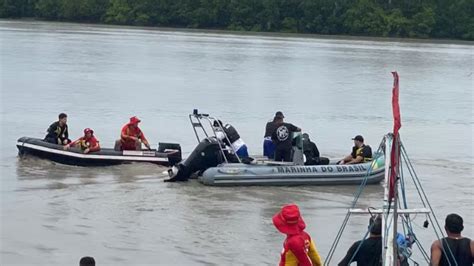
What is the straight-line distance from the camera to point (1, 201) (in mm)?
15672

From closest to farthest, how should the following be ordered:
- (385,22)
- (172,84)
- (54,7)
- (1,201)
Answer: (1,201), (172,84), (385,22), (54,7)

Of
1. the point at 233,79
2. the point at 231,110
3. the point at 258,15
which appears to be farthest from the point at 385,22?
the point at 231,110

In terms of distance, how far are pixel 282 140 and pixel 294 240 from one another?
30.3ft

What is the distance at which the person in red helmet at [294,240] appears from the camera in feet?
27.7

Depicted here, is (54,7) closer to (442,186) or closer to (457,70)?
(457,70)

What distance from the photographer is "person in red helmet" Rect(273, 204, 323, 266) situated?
27.7 feet

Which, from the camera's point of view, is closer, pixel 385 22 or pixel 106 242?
pixel 106 242

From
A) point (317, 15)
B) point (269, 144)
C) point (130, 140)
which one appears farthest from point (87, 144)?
point (317, 15)

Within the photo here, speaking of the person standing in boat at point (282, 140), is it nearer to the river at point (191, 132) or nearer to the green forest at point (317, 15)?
the river at point (191, 132)

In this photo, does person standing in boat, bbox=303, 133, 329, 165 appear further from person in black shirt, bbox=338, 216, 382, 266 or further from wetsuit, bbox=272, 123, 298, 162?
person in black shirt, bbox=338, 216, 382, 266

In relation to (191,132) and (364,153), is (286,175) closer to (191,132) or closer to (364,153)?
(364,153)

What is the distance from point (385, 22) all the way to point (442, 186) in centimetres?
8005

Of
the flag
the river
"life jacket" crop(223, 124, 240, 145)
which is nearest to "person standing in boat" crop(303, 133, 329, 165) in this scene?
the river

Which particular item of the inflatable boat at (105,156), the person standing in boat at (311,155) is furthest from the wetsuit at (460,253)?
the inflatable boat at (105,156)
